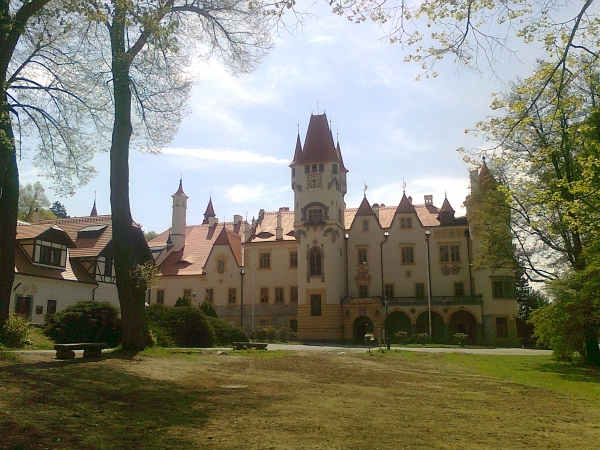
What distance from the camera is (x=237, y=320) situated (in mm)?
53625

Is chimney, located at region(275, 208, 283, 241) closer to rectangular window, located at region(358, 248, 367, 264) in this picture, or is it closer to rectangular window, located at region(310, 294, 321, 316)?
rectangular window, located at region(310, 294, 321, 316)

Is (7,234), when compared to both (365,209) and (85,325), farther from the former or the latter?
(365,209)

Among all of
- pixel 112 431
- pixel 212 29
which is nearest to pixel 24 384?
pixel 112 431

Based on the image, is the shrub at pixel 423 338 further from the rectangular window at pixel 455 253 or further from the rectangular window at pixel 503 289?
the rectangular window at pixel 455 253

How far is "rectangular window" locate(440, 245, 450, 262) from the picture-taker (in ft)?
165

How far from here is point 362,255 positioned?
172 ft

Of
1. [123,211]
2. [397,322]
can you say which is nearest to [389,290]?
[397,322]

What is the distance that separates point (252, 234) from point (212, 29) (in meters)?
39.6

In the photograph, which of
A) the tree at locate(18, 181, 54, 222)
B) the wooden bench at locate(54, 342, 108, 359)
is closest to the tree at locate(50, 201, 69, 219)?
the tree at locate(18, 181, 54, 222)

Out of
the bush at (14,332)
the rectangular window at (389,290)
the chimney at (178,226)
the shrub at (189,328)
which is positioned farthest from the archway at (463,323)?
the bush at (14,332)

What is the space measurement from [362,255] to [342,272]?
262 cm

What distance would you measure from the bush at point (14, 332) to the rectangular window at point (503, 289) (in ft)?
129

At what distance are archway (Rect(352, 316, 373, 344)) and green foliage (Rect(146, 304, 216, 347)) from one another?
25621 millimetres

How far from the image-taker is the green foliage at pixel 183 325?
2489 cm
